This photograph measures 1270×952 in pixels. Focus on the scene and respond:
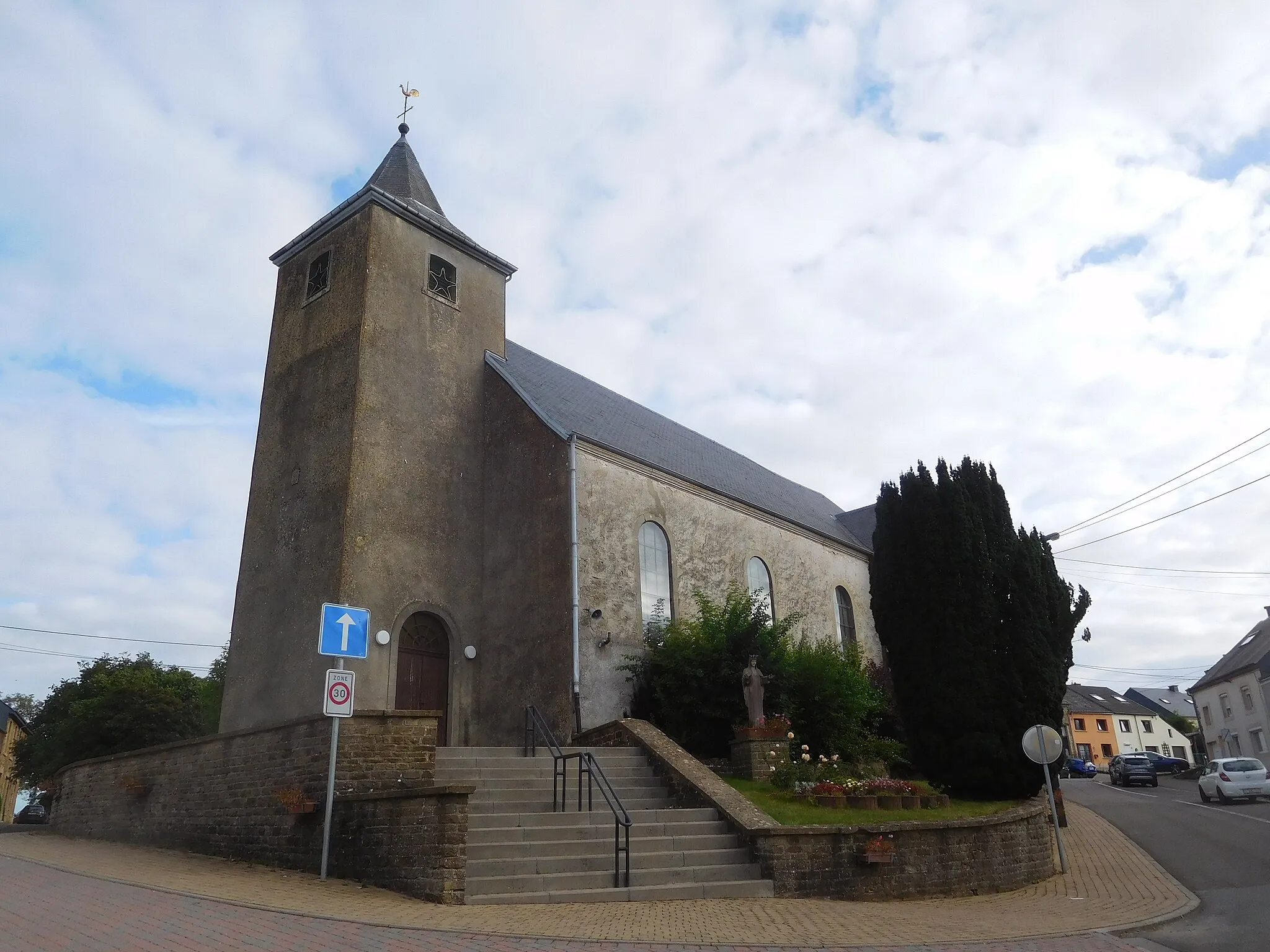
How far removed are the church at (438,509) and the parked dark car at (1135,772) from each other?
23.0 metres

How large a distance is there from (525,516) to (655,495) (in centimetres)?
296

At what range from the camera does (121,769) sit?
547 inches

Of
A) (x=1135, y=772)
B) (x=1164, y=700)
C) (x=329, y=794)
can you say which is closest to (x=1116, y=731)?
(x=1164, y=700)

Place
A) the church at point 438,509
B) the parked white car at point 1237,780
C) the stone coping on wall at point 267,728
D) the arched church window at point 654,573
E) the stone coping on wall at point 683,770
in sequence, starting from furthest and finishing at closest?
the parked white car at point 1237,780, the arched church window at point 654,573, the church at point 438,509, the stone coping on wall at point 683,770, the stone coping on wall at point 267,728

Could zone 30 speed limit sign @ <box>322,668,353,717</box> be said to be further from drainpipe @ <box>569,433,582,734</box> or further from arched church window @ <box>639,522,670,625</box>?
arched church window @ <box>639,522,670,625</box>

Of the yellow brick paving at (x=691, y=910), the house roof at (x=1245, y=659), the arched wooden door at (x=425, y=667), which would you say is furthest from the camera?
the house roof at (x=1245, y=659)

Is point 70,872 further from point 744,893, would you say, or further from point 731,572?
point 731,572

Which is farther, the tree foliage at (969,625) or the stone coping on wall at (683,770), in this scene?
the tree foliage at (969,625)

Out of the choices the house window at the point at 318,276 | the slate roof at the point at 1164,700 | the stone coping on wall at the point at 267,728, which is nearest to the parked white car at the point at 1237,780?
the stone coping on wall at the point at 267,728

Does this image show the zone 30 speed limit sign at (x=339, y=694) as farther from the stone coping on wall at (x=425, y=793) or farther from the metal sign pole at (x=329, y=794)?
the stone coping on wall at (x=425, y=793)

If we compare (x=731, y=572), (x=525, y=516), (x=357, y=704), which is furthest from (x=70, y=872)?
(x=731, y=572)

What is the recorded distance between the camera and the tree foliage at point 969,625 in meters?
17.3

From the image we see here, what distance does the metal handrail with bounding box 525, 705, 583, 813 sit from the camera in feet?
36.6

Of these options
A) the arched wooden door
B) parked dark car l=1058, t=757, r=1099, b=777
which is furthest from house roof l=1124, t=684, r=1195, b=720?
the arched wooden door
